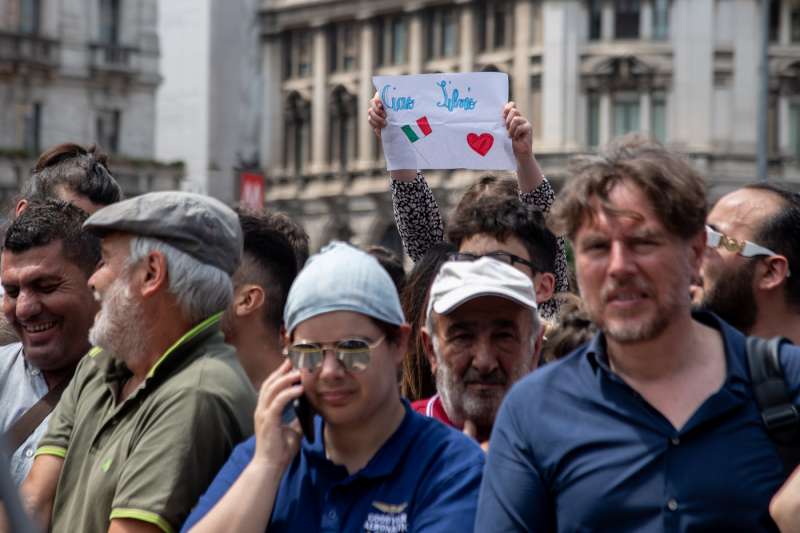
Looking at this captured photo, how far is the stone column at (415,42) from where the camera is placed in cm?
5797

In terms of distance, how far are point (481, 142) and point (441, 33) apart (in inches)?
2000

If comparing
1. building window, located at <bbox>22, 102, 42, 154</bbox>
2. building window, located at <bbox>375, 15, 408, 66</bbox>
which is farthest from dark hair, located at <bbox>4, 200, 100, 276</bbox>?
building window, located at <bbox>375, 15, 408, 66</bbox>

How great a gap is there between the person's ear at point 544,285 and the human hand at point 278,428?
6.20ft

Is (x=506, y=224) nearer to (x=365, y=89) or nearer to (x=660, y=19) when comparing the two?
(x=660, y=19)

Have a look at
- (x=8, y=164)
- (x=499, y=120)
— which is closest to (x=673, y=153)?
(x=499, y=120)

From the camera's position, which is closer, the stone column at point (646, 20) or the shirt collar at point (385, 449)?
the shirt collar at point (385, 449)

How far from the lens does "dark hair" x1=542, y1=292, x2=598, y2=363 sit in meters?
6.36

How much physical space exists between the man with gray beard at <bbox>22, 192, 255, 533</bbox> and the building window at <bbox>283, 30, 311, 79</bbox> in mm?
56227

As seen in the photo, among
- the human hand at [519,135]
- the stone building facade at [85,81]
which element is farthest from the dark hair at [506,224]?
the stone building facade at [85,81]

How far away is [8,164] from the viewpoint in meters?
49.6

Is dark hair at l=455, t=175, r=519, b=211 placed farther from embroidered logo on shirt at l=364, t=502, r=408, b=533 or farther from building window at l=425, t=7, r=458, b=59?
building window at l=425, t=7, r=458, b=59

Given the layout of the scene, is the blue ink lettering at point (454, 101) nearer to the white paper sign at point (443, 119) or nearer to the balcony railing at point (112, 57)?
the white paper sign at point (443, 119)

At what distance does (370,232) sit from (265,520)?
53.3 meters

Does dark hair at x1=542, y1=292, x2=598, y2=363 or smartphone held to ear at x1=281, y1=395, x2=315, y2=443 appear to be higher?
dark hair at x1=542, y1=292, x2=598, y2=363
